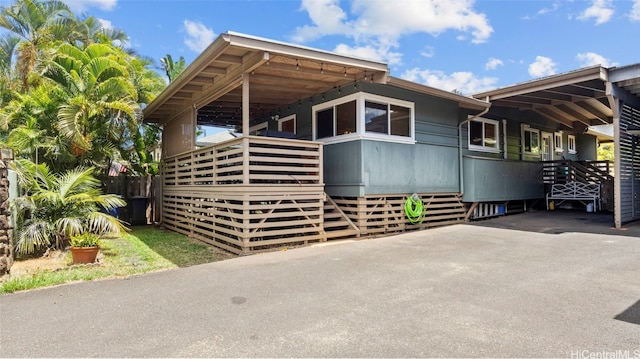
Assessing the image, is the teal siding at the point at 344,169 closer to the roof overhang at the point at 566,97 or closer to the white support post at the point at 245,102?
the white support post at the point at 245,102

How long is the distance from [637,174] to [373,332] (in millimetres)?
11125

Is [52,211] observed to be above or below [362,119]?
below

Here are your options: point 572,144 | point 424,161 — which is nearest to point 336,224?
point 424,161

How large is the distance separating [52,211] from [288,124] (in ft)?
19.7

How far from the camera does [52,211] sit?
20.7 feet

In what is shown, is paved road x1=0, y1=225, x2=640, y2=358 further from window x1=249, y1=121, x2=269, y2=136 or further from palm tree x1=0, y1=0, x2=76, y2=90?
palm tree x1=0, y1=0, x2=76, y2=90

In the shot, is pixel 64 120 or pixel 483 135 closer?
pixel 64 120

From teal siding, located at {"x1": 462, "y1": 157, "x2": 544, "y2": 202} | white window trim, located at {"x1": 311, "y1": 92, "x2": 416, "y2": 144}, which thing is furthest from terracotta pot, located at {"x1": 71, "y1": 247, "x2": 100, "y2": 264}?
teal siding, located at {"x1": 462, "y1": 157, "x2": 544, "y2": 202}

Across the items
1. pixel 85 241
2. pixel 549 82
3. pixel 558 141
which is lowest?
pixel 85 241

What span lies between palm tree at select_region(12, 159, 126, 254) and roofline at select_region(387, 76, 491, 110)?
241 inches

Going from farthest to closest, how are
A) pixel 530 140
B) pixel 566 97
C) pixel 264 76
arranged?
pixel 530 140
pixel 566 97
pixel 264 76

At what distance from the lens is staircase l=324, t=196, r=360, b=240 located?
7625 millimetres

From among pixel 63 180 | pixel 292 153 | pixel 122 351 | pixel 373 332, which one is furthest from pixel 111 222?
pixel 373 332

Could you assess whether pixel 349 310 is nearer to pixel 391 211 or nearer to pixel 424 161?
pixel 391 211
